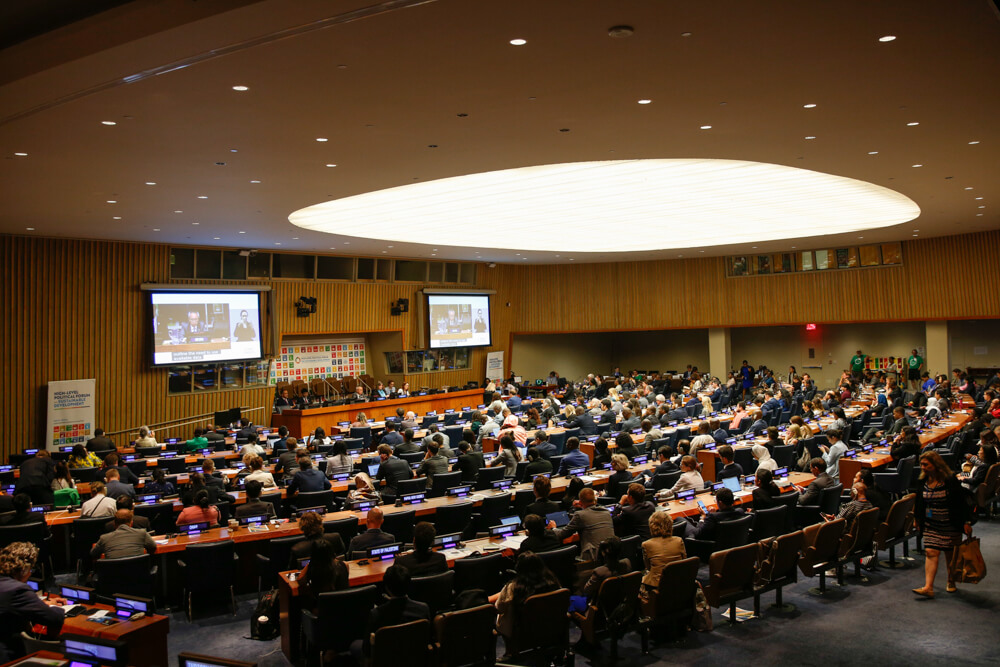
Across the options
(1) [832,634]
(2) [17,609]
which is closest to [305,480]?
(2) [17,609]

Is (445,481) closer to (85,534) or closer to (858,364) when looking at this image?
(85,534)

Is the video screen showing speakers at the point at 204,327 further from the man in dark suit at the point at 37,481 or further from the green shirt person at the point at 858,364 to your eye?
the green shirt person at the point at 858,364

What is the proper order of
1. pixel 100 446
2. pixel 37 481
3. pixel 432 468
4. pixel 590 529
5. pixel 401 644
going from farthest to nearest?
pixel 100 446, pixel 432 468, pixel 37 481, pixel 590 529, pixel 401 644

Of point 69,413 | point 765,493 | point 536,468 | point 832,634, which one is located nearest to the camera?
point 832,634

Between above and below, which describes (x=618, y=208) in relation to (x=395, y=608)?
above

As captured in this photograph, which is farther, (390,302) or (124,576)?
(390,302)

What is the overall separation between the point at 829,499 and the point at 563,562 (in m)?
3.67

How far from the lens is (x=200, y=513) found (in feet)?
24.7

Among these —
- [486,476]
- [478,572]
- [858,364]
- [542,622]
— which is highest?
[858,364]

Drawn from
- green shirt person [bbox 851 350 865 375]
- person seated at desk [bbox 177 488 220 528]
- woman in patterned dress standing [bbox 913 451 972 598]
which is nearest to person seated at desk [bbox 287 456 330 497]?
person seated at desk [bbox 177 488 220 528]

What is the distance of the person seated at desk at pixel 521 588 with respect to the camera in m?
5.01

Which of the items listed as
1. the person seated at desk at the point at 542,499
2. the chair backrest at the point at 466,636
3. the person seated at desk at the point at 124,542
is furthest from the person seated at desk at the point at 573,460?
the person seated at desk at the point at 124,542

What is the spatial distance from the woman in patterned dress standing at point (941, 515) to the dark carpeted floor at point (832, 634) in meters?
0.28

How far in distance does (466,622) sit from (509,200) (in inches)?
402
